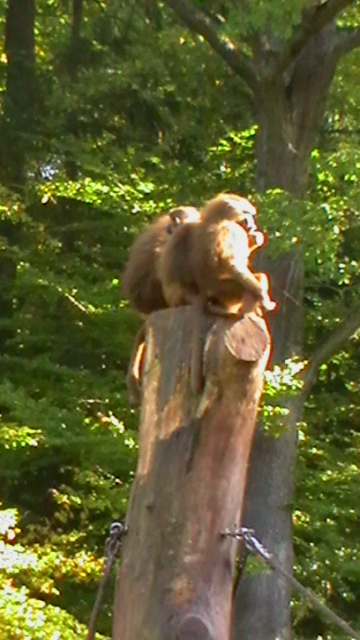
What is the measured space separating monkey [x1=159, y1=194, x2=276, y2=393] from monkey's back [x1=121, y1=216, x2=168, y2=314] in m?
0.13

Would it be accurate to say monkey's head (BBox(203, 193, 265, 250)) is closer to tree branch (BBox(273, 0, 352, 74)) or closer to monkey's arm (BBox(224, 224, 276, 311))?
monkey's arm (BBox(224, 224, 276, 311))

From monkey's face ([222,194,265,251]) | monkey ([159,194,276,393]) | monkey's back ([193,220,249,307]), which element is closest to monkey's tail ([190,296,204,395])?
monkey ([159,194,276,393])

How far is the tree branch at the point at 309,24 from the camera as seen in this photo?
344 inches

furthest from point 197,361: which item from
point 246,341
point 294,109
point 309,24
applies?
point 294,109

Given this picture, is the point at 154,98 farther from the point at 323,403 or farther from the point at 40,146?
the point at 323,403

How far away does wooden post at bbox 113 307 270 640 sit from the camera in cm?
356

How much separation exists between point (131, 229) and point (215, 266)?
6.62 metres

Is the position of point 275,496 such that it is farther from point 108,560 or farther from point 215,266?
point 108,560

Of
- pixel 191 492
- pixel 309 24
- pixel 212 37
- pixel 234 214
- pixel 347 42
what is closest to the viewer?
pixel 191 492

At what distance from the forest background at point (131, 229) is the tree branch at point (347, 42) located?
5 cm

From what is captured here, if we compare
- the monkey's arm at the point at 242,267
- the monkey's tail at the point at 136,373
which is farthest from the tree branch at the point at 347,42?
the monkey's tail at the point at 136,373

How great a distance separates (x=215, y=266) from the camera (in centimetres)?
445

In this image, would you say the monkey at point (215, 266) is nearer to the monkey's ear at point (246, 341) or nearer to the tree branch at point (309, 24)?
the monkey's ear at point (246, 341)

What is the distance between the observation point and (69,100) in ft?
40.2
